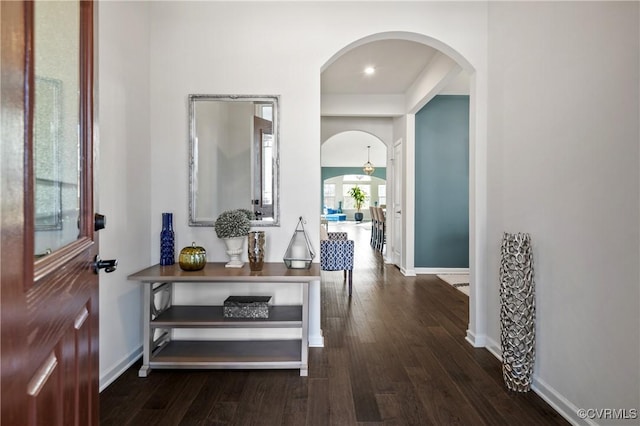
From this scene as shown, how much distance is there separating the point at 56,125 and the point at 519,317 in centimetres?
239

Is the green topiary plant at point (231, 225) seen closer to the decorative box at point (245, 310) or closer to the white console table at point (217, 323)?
the white console table at point (217, 323)

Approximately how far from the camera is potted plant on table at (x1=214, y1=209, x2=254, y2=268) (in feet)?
8.17

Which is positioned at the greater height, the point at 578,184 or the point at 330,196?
the point at 330,196

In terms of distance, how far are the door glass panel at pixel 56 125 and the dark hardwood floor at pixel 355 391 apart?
138cm

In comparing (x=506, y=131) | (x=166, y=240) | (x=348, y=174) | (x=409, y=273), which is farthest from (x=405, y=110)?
(x=348, y=174)

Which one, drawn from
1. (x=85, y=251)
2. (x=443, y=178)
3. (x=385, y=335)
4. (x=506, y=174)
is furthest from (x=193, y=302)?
(x=443, y=178)

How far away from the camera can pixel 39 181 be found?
32.4 inches

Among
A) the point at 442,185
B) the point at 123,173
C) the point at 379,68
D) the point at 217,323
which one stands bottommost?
the point at 217,323

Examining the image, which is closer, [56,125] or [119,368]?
[56,125]

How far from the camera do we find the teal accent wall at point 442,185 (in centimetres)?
545

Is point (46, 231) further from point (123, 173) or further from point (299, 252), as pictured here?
point (299, 252)

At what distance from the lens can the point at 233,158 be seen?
9.11 ft

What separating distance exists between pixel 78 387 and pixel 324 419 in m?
1.26

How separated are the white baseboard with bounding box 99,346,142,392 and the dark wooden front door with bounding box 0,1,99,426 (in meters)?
1.20
